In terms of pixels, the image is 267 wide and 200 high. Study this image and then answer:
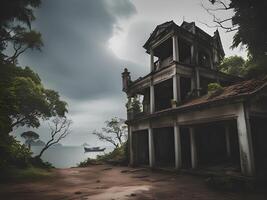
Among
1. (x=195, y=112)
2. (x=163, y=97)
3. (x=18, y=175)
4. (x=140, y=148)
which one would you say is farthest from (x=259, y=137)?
(x=18, y=175)

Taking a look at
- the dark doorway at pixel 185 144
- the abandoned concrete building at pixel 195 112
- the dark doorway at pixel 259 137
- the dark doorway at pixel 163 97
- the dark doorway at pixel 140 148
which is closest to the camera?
the abandoned concrete building at pixel 195 112

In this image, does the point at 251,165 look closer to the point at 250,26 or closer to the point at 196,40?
the point at 250,26

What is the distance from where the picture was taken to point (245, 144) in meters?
9.62

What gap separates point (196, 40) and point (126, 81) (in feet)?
26.9

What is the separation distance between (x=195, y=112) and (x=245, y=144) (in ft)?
11.8

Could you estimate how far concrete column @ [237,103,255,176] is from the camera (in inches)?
368

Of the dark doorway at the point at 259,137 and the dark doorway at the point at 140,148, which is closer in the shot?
the dark doorway at the point at 259,137

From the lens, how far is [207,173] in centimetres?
1166

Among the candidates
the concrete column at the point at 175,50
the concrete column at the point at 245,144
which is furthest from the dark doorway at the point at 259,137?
the concrete column at the point at 175,50

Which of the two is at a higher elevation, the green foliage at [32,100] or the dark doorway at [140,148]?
the green foliage at [32,100]

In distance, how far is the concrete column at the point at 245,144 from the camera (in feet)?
30.7

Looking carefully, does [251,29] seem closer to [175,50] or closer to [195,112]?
[175,50]

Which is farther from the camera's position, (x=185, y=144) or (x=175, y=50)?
(x=185, y=144)

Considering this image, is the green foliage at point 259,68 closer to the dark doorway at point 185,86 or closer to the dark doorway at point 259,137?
the dark doorway at point 259,137
